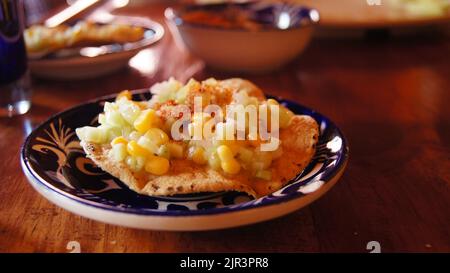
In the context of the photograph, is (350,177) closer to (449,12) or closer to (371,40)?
(371,40)

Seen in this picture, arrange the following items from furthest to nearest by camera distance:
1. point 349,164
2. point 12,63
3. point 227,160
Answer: point 12,63
point 349,164
point 227,160

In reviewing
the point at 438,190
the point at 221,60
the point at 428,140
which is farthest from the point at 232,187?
the point at 221,60

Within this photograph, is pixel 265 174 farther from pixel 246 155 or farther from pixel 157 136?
pixel 157 136

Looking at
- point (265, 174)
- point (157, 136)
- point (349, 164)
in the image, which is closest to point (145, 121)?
point (157, 136)

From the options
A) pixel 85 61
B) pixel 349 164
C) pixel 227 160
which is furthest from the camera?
pixel 85 61

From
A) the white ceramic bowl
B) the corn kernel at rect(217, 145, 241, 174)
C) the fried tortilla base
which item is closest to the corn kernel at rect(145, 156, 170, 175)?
the fried tortilla base
